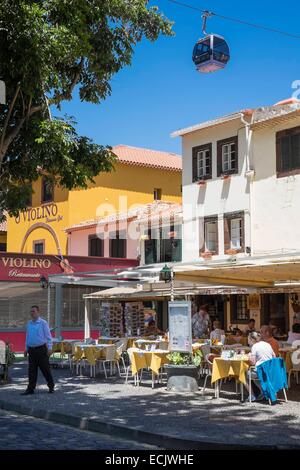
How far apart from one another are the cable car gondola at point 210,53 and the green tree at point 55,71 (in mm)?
855

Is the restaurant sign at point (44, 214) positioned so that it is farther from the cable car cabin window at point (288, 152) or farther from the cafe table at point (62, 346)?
the cafe table at point (62, 346)

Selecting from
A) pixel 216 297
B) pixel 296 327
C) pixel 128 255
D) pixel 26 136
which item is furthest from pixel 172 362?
pixel 128 255

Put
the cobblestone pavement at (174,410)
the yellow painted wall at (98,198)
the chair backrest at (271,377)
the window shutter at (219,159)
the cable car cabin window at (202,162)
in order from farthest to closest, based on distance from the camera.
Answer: the yellow painted wall at (98,198) < the cable car cabin window at (202,162) < the window shutter at (219,159) < the chair backrest at (271,377) < the cobblestone pavement at (174,410)

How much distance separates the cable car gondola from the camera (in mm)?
15594

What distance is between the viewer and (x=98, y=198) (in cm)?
3766

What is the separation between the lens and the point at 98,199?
3766cm

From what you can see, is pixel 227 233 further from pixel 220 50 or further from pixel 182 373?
pixel 182 373

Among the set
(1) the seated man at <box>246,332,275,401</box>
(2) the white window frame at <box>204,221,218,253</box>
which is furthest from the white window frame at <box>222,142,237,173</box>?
(1) the seated man at <box>246,332,275,401</box>

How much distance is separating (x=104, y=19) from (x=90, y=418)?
9.09 metres

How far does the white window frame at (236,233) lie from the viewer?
26.7 metres

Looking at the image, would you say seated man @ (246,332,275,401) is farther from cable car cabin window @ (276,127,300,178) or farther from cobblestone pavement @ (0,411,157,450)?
cable car cabin window @ (276,127,300,178)

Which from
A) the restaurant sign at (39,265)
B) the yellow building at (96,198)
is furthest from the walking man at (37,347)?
the yellow building at (96,198)

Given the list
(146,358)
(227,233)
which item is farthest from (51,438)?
(227,233)

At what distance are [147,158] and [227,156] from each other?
12.9m
